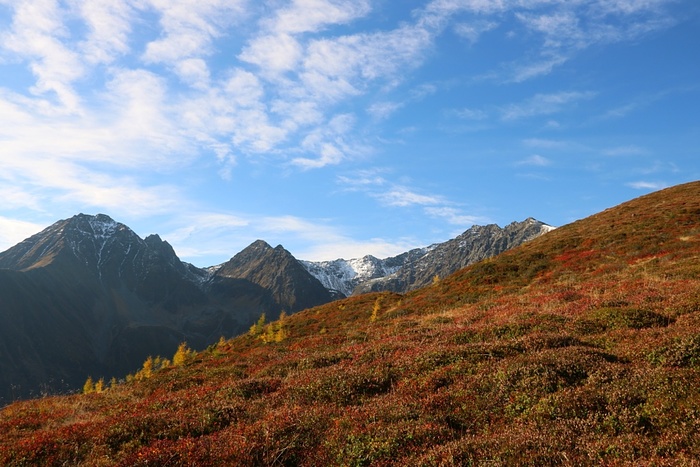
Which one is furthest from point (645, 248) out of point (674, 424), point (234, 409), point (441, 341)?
point (234, 409)

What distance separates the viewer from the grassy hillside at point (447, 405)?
874 centimetres

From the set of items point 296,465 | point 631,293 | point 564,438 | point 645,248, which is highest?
point 645,248

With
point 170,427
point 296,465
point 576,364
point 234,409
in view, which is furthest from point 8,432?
point 576,364

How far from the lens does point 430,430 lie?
10.0 metres

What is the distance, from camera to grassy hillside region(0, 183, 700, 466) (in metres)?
8.74

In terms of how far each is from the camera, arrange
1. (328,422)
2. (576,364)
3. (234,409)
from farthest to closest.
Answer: (234,409) < (576,364) < (328,422)

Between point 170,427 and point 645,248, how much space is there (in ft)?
150

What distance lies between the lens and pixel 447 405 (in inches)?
457

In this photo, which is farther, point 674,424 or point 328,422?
point 328,422

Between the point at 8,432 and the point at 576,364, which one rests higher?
the point at 576,364

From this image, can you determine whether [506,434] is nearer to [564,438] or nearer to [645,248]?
[564,438]

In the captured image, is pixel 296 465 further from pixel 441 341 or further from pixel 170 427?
pixel 441 341

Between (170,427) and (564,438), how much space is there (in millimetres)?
11083

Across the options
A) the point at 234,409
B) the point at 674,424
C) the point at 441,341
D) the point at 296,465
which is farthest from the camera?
the point at 441,341
